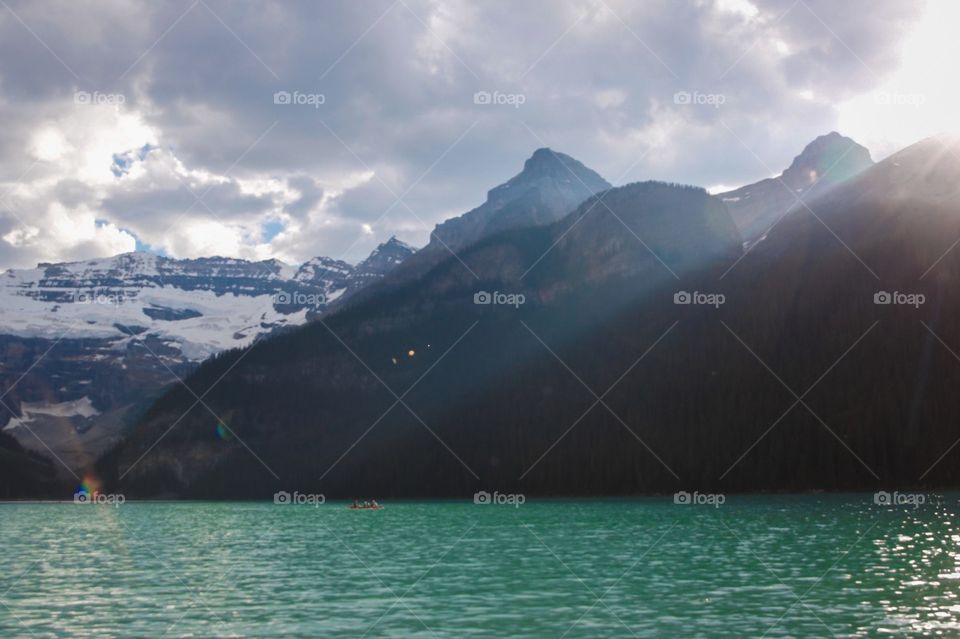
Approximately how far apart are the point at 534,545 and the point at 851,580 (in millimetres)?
28008

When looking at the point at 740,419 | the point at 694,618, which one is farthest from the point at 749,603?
the point at 740,419

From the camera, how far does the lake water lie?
3641 centimetres

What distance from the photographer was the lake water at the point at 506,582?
36.4 m

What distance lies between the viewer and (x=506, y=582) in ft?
160

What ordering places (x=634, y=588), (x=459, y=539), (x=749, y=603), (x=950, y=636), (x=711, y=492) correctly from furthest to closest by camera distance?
(x=711, y=492), (x=459, y=539), (x=634, y=588), (x=749, y=603), (x=950, y=636)

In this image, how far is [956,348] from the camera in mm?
198250

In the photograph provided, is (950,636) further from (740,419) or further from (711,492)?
(740,419)

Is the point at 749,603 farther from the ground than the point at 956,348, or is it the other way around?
the point at 956,348

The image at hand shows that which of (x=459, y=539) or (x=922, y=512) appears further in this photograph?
(x=922, y=512)

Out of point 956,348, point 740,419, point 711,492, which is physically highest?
point 956,348

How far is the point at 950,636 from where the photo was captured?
32750mm

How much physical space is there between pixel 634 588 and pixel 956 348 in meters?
184

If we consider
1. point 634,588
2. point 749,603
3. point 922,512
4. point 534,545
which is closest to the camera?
point 749,603

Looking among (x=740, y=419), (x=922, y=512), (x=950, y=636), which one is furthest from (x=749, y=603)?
(x=740, y=419)
